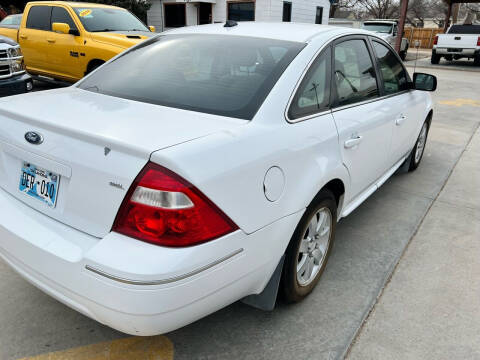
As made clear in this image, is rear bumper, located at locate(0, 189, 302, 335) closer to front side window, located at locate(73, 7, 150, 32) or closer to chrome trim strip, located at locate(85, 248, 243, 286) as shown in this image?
chrome trim strip, located at locate(85, 248, 243, 286)

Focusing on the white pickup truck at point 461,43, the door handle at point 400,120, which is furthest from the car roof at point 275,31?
the white pickup truck at point 461,43

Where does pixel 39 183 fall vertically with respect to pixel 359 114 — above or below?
below

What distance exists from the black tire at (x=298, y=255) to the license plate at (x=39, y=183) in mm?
1172

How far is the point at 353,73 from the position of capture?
9.48 feet

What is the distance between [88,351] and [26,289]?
2.42 feet

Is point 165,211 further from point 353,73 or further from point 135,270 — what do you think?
point 353,73

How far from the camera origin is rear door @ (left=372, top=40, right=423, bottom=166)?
132 inches

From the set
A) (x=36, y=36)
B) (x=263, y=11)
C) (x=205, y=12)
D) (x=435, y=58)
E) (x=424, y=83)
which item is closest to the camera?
(x=424, y=83)

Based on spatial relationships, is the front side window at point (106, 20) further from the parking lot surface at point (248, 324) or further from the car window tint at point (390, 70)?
the parking lot surface at point (248, 324)

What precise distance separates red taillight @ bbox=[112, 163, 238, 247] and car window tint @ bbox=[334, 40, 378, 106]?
4.61 ft

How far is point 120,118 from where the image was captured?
1.94m

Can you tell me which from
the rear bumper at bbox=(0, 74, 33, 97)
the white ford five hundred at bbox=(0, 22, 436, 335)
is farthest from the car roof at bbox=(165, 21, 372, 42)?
the rear bumper at bbox=(0, 74, 33, 97)

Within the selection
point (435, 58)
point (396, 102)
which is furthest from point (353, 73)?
point (435, 58)

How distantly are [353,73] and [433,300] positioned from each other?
62.1 inches
